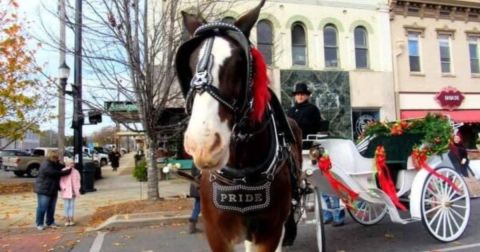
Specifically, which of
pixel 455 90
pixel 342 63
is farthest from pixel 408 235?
pixel 455 90

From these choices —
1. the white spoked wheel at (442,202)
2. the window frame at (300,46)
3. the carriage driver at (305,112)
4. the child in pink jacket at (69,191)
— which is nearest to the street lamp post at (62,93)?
the child in pink jacket at (69,191)

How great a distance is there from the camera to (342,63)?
21688mm

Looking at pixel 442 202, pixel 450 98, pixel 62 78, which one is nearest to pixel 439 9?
pixel 450 98

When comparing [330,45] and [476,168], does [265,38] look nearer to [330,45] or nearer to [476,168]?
[330,45]

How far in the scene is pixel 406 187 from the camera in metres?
7.33

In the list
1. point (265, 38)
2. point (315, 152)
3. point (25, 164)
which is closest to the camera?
point (315, 152)

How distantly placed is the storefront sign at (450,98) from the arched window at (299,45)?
7444 millimetres

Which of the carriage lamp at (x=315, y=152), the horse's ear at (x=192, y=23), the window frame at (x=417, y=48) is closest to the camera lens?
the horse's ear at (x=192, y=23)

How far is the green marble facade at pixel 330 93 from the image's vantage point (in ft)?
67.6

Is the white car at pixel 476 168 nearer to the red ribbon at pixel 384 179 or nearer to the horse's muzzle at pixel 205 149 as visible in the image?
the red ribbon at pixel 384 179

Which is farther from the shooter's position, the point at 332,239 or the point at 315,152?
the point at 332,239

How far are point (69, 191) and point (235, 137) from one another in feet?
29.2

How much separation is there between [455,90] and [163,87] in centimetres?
1768

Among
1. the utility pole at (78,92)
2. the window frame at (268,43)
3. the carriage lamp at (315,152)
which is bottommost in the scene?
the carriage lamp at (315,152)
